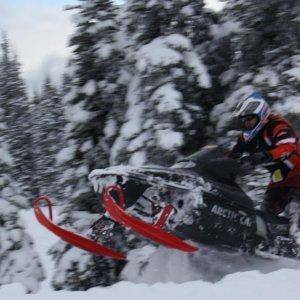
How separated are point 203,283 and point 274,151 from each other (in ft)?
7.76

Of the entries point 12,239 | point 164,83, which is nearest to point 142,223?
point 164,83

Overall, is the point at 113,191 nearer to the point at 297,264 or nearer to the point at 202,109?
the point at 297,264

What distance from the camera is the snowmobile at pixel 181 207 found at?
622 cm

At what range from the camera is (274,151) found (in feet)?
22.1

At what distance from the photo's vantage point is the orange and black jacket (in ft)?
22.2

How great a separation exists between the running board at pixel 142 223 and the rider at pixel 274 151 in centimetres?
138

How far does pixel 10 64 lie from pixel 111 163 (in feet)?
131

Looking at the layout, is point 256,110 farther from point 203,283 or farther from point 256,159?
point 203,283

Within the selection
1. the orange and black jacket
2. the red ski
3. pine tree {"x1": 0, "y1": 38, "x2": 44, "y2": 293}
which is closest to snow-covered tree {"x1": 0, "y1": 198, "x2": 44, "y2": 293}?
pine tree {"x1": 0, "y1": 38, "x2": 44, "y2": 293}

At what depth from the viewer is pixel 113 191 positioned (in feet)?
Answer: 20.8

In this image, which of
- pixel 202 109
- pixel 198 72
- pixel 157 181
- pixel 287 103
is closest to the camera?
pixel 157 181

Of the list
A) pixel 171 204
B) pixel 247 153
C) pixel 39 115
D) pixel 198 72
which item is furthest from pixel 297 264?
pixel 39 115

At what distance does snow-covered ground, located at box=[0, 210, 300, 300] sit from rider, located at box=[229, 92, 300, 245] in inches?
29.6

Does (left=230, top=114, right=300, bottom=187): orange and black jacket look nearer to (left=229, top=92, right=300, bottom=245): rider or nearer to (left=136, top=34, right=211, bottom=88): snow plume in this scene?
(left=229, top=92, right=300, bottom=245): rider
